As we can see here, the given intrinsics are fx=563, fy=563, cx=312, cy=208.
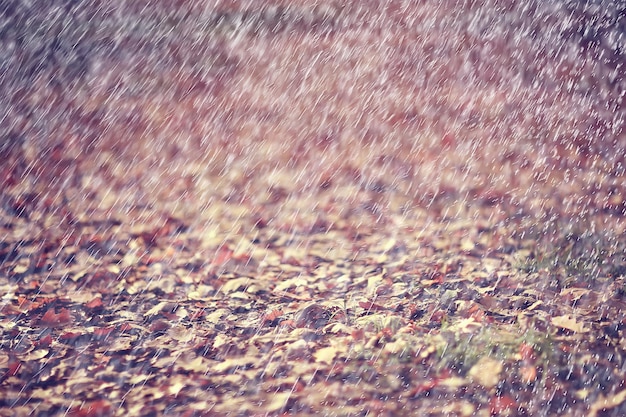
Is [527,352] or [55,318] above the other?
[527,352]

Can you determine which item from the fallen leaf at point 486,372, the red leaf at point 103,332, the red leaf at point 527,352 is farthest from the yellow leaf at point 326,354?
the red leaf at point 103,332

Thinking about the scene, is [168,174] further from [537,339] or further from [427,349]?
[537,339]

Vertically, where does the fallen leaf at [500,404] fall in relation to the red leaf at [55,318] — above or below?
above

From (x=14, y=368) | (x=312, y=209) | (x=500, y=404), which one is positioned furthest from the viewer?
(x=312, y=209)

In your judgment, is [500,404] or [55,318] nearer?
[500,404]

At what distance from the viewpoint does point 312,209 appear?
10.1 feet

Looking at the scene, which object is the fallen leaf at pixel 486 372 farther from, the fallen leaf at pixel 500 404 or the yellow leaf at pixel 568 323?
the yellow leaf at pixel 568 323

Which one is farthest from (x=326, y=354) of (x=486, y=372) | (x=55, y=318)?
(x=55, y=318)

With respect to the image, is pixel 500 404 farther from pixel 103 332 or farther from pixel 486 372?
pixel 103 332

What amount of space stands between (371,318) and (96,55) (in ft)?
9.77

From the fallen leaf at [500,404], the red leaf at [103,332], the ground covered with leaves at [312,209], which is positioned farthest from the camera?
the red leaf at [103,332]

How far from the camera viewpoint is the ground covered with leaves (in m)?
2.28

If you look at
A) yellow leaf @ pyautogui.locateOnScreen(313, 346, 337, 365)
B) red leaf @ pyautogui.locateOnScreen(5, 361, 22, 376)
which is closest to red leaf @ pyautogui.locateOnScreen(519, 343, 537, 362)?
yellow leaf @ pyautogui.locateOnScreen(313, 346, 337, 365)

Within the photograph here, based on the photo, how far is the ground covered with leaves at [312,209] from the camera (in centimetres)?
228
